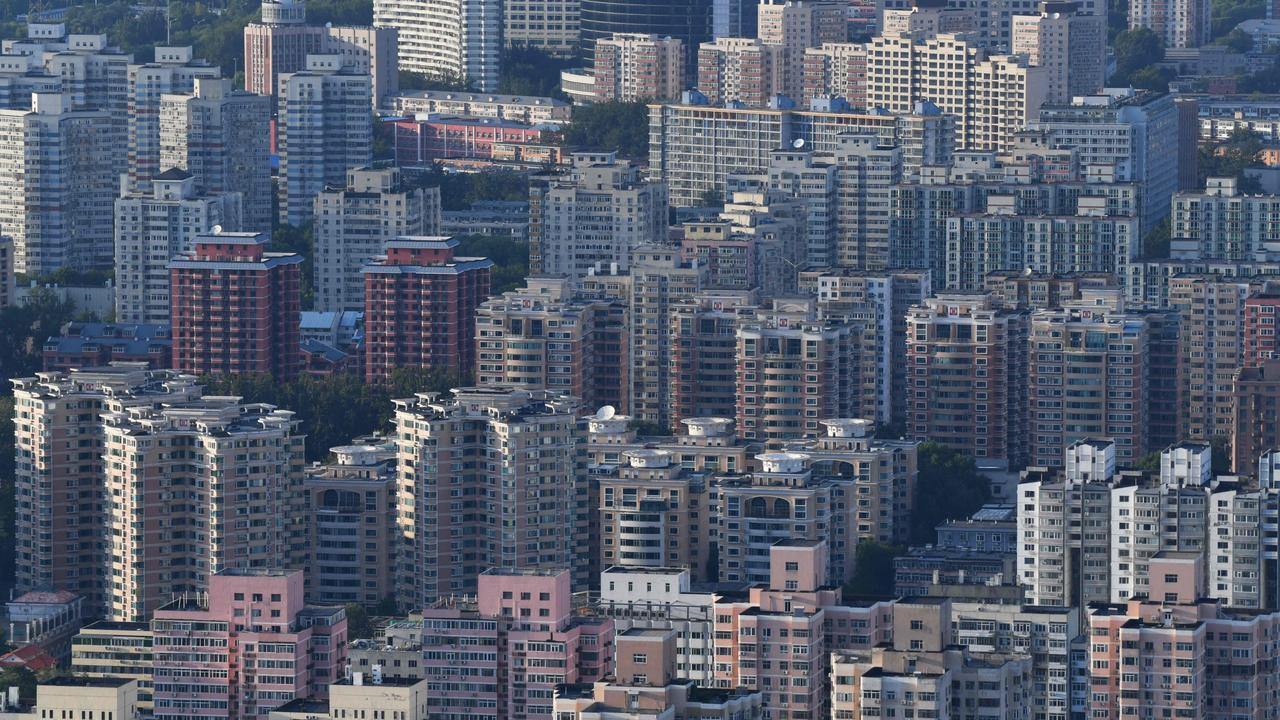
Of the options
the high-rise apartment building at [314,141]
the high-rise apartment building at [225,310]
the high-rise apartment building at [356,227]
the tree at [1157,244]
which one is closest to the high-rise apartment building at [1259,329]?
the tree at [1157,244]

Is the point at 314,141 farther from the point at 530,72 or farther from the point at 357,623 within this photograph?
the point at 357,623

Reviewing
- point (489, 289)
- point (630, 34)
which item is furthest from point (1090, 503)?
point (630, 34)

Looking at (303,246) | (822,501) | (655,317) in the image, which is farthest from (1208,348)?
(303,246)

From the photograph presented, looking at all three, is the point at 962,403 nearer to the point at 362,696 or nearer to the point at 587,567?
the point at 587,567

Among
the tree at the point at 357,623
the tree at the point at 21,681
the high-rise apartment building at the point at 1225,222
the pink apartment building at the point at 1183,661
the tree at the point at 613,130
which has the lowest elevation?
the tree at the point at 21,681

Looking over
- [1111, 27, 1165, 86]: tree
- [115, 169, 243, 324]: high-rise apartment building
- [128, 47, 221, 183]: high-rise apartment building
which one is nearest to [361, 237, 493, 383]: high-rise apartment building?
[115, 169, 243, 324]: high-rise apartment building

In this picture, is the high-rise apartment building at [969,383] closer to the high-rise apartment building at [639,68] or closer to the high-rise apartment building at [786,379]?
the high-rise apartment building at [786,379]
